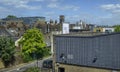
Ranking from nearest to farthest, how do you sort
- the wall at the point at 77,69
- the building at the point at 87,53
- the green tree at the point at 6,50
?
the building at the point at 87,53 < the wall at the point at 77,69 < the green tree at the point at 6,50

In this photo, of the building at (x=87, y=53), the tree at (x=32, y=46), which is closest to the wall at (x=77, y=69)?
the building at (x=87, y=53)

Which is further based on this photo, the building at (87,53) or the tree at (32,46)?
the tree at (32,46)

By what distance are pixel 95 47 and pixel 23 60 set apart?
24.8 metres

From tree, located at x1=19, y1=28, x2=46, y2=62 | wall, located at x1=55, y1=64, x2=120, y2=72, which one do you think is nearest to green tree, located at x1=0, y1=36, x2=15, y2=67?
tree, located at x1=19, y1=28, x2=46, y2=62

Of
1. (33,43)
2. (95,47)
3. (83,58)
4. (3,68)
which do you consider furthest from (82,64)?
(33,43)

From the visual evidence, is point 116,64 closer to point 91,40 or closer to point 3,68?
point 91,40

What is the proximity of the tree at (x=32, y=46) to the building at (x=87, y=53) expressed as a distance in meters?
19.3

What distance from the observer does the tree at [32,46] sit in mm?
57156

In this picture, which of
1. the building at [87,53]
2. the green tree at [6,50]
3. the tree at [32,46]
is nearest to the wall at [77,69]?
the building at [87,53]

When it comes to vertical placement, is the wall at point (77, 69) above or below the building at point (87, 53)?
below

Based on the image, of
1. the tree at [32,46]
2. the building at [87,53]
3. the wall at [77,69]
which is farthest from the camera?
the tree at [32,46]

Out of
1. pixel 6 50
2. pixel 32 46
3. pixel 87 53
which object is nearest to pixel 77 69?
pixel 87 53

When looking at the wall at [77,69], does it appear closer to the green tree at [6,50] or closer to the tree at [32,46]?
the green tree at [6,50]

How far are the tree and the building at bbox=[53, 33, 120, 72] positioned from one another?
19319 millimetres
